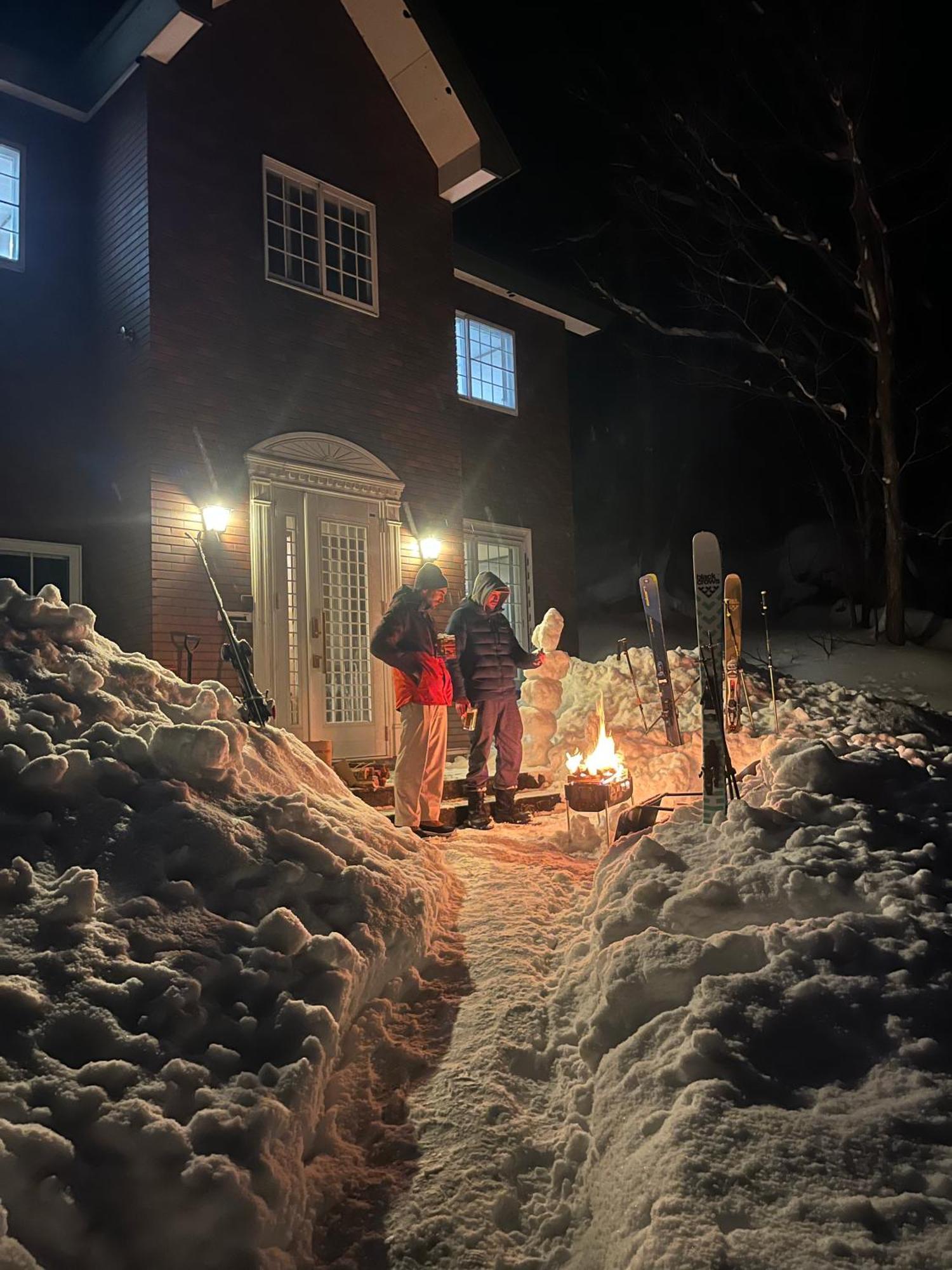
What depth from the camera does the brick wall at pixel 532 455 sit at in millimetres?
12031

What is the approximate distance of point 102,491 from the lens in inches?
331

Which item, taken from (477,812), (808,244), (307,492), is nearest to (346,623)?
(307,492)

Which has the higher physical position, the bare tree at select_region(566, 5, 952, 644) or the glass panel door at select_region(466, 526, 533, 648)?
the bare tree at select_region(566, 5, 952, 644)

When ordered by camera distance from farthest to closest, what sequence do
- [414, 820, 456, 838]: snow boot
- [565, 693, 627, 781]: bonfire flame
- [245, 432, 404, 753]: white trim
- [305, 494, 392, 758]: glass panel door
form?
[305, 494, 392, 758]: glass panel door → [245, 432, 404, 753]: white trim → [414, 820, 456, 838]: snow boot → [565, 693, 627, 781]: bonfire flame

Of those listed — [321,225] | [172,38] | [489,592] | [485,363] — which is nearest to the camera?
[489,592]

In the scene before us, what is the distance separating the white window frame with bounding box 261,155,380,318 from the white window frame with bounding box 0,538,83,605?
3282 mm

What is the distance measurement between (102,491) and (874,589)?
52.2 ft

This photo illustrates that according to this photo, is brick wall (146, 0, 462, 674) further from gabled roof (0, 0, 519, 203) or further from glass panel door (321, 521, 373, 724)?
glass panel door (321, 521, 373, 724)

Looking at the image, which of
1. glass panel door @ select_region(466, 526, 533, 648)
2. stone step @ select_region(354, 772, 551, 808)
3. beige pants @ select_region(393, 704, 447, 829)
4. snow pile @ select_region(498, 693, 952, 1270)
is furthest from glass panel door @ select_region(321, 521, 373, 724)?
snow pile @ select_region(498, 693, 952, 1270)

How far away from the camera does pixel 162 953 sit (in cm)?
294

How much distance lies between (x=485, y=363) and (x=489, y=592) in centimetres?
606

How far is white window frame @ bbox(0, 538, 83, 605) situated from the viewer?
8195mm

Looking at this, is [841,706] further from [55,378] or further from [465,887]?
[55,378]

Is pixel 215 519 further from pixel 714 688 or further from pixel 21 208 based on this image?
pixel 714 688
